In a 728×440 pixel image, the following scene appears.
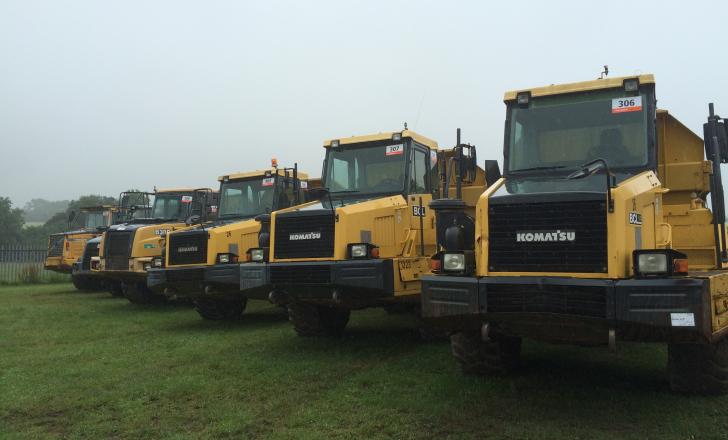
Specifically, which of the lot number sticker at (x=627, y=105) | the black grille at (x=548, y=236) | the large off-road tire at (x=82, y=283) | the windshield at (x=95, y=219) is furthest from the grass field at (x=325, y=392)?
the windshield at (x=95, y=219)

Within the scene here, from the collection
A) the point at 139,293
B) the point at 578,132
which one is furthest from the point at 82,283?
the point at 578,132

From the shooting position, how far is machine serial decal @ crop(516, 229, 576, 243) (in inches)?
185

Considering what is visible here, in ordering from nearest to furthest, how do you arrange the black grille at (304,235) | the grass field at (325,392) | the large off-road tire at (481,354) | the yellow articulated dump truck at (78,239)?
the grass field at (325,392), the large off-road tire at (481,354), the black grille at (304,235), the yellow articulated dump truck at (78,239)

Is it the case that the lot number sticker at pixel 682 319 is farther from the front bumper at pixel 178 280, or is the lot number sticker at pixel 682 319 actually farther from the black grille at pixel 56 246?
the black grille at pixel 56 246

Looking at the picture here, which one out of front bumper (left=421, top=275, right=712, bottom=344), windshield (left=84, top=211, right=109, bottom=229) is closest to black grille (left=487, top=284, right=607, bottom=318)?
front bumper (left=421, top=275, right=712, bottom=344)

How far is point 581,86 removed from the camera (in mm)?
5945

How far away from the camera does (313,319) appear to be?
8734 mm

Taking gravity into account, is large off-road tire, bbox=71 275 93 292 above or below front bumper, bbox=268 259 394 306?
below

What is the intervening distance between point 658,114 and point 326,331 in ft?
17.3

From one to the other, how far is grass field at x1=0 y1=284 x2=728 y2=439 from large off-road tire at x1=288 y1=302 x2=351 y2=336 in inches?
6.9

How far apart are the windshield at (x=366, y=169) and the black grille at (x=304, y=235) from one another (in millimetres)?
1192

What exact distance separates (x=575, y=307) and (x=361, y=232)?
12.0ft

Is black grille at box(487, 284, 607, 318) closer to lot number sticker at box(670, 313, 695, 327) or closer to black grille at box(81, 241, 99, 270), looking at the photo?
lot number sticker at box(670, 313, 695, 327)

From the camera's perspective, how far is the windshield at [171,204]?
14539 mm
